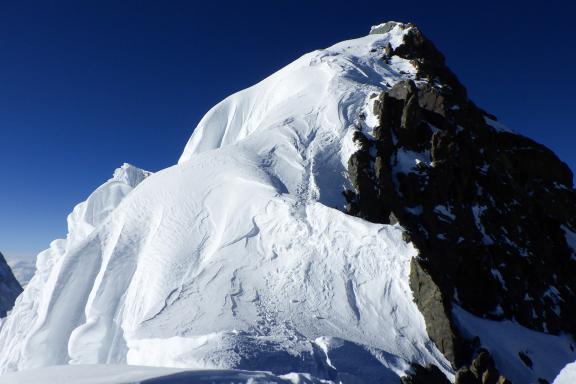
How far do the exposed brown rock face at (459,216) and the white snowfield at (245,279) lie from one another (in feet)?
4.43

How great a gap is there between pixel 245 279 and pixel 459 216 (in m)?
14.4

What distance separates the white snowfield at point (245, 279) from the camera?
1567 centimetres

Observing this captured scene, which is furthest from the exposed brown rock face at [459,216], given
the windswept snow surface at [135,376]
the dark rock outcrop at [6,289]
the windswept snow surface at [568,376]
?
the dark rock outcrop at [6,289]

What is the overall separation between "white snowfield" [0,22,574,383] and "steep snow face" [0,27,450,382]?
6 cm

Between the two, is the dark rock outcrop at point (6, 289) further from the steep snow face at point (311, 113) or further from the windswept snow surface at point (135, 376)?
the windswept snow surface at point (135, 376)

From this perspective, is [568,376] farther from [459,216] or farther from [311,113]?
[311,113]

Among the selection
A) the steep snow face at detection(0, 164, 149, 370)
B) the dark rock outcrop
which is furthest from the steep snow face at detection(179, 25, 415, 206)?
the dark rock outcrop

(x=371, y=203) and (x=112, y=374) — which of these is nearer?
(x=112, y=374)

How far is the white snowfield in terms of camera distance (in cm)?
1567

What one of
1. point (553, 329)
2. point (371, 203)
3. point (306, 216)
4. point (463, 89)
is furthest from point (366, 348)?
point (463, 89)

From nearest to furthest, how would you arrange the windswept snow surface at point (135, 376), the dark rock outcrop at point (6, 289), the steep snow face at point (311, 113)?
the windswept snow surface at point (135, 376)
the steep snow face at point (311, 113)
the dark rock outcrop at point (6, 289)

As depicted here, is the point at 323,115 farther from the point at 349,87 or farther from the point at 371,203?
the point at 371,203

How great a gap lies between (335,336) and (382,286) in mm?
4040

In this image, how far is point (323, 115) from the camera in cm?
3012
